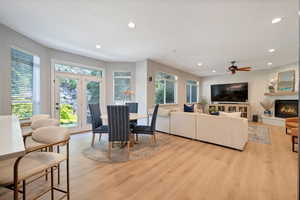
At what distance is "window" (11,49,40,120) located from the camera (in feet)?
9.78

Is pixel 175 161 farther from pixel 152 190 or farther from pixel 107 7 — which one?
pixel 107 7

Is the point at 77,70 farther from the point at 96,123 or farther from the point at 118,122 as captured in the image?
the point at 118,122

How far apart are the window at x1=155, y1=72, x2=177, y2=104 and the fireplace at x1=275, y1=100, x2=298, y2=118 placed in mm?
4541

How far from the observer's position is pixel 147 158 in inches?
106

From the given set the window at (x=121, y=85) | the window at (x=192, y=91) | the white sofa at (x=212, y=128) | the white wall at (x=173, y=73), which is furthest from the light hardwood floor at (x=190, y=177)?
the window at (x=192, y=91)

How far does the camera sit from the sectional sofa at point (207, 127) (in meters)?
3.07

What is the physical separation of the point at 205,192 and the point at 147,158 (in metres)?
1.22

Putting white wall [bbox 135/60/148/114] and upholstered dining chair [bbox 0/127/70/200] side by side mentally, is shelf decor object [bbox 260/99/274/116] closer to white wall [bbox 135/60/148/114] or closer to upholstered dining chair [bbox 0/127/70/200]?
white wall [bbox 135/60/148/114]

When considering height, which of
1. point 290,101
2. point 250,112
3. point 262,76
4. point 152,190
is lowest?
point 152,190

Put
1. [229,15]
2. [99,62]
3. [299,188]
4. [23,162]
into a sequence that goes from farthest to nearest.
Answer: [99,62] < [229,15] < [23,162] < [299,188]

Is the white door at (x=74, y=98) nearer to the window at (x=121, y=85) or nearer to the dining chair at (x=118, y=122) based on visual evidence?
the window at (x=121, y=85)

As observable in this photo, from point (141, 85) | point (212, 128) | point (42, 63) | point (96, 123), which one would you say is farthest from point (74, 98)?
point (212, 128)

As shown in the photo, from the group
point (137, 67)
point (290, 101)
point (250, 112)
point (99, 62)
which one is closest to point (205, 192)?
point (137, 67)

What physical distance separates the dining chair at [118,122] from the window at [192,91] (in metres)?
5.62
